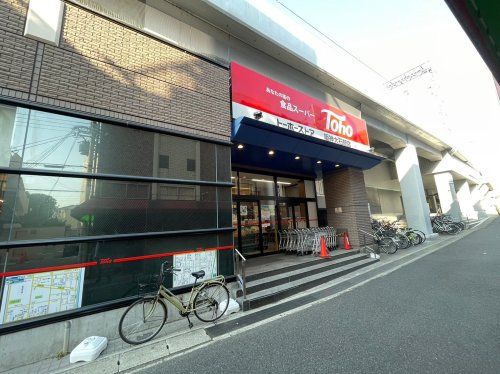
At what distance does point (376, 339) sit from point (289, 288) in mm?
2525

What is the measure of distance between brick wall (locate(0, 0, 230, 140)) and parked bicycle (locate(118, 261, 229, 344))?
11.8 ft

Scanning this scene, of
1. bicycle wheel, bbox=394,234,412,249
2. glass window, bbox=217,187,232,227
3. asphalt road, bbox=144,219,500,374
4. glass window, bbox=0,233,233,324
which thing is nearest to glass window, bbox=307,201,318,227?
bicycle wheel, bbox=394,234,412,249

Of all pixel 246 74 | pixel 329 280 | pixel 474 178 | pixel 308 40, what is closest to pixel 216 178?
pixel 246 74

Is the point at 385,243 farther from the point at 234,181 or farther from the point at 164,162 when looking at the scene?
the point at 164,162

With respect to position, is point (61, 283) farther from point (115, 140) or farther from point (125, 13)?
point (125, 13)

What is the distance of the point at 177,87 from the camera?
5883 millimetres

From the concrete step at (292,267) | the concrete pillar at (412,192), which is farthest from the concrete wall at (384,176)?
the concrete step at (292,267)

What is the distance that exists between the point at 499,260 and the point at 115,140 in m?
12.6

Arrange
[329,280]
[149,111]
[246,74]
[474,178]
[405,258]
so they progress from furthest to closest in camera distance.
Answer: [474,178], [405,258], [246,74], [329,280], [149,111]

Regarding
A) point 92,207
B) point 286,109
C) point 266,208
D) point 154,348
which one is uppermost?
point 286,109

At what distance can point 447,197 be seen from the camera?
802 inches

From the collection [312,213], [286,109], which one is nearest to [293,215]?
[312,213]

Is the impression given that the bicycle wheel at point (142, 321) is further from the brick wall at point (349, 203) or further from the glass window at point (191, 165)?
the brick wall at point (349, 203)

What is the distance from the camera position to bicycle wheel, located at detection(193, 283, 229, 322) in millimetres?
4559
